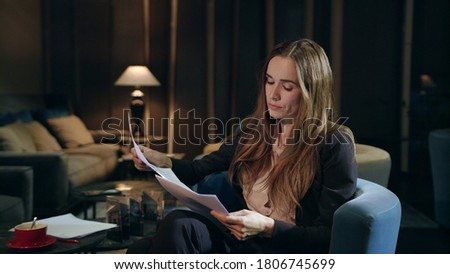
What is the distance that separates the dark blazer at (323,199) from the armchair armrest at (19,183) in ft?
4.66

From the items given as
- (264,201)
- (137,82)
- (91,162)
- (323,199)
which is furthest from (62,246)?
(91,162)

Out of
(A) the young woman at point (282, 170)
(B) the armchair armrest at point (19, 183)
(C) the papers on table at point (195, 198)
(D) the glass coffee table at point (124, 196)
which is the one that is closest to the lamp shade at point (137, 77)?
(D) the glass coffee table at point (124, 196)

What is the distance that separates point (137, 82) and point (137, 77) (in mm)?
32

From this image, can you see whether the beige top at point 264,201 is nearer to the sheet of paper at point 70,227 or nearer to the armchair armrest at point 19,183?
the sheet of paper at point 70,227

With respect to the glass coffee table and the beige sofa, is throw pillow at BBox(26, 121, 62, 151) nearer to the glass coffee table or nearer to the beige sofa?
the beige sofa

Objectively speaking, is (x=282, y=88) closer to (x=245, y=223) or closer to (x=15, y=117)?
(x=245, y=223)

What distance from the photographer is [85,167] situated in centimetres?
246

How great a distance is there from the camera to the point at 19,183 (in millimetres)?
2172

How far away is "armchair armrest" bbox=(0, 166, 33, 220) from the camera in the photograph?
7.06 ft

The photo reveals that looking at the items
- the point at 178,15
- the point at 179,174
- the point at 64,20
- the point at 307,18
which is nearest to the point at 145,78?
the point at 178,15

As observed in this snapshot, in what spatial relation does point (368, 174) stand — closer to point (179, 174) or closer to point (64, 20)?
point (179, 174)

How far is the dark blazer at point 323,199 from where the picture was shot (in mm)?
1094
